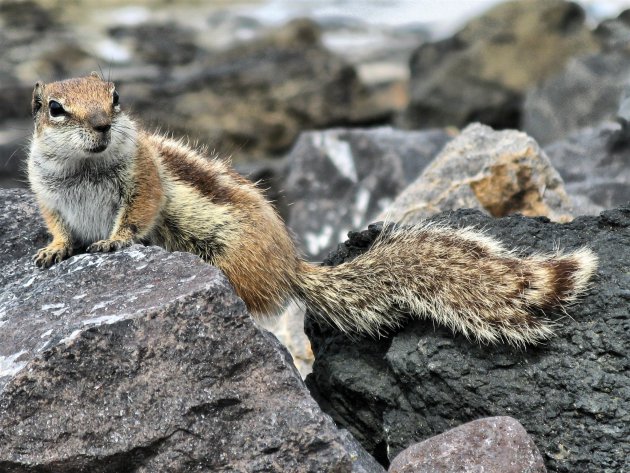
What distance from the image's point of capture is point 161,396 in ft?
12.9

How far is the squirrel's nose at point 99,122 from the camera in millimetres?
4824

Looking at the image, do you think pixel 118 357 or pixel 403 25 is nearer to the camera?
pixel 118 357

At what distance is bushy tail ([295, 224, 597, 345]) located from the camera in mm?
4516

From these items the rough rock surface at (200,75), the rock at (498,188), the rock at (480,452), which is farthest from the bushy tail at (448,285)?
the rough rock surface at (200,75)

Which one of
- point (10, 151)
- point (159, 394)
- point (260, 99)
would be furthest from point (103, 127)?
point (260, 99)

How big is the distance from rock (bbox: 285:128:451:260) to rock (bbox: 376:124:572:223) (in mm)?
2246

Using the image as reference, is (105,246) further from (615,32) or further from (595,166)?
(615,32)

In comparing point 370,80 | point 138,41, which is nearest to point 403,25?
point 370,80

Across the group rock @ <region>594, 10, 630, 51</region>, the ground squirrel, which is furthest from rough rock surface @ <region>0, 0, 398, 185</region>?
the ground squirrel

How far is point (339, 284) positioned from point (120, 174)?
50.0 inches

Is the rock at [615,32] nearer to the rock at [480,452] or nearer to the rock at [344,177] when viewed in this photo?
the rock at [344,177]

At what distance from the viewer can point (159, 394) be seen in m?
3.95

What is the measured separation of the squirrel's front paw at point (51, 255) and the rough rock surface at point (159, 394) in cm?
82

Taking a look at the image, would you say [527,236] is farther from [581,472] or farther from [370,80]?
[370,80]
